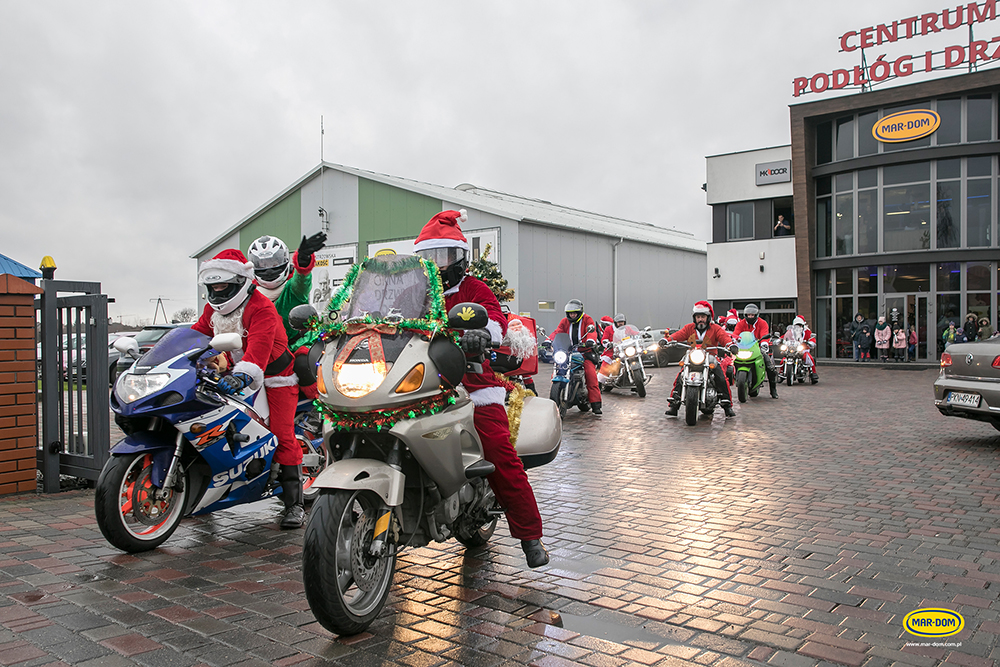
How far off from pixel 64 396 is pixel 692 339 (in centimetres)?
888

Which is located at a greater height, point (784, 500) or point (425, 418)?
point (425, 418)

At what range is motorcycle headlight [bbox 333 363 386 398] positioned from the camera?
359 centimetres

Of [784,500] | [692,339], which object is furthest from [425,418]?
[692,339]

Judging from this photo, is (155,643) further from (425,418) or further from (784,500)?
(784,500)

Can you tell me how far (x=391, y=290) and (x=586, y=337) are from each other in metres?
10.1

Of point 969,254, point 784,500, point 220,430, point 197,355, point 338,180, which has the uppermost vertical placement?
point 338,180

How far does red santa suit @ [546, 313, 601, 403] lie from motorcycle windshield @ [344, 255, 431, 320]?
9461 millimetres

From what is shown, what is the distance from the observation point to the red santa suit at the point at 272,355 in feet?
17.8

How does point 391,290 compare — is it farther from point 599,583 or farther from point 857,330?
point 857,330

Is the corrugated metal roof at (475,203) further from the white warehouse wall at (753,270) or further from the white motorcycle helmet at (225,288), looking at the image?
the white motorcycle helmet at (225,288)

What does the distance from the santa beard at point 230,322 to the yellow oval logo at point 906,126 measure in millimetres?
30774

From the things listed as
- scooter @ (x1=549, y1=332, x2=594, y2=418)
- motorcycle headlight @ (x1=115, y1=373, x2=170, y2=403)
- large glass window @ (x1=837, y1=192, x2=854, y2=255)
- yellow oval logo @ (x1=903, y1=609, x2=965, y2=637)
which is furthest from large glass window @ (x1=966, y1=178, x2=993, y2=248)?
motorcycle headlight @ (x1=115, y1=373, x2=170, y2=403)

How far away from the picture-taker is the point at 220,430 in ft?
16.6

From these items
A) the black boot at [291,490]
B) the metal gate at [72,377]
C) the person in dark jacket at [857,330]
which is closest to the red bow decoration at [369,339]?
the black boot at [291,490]
